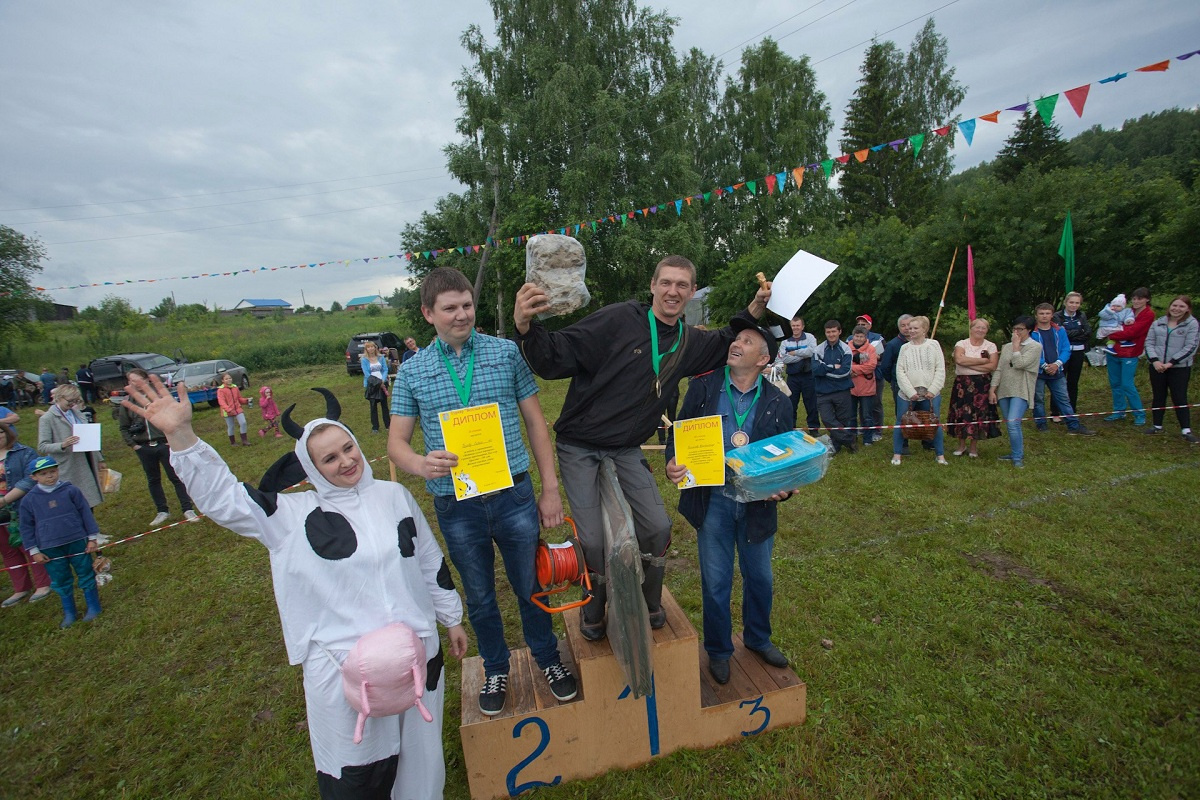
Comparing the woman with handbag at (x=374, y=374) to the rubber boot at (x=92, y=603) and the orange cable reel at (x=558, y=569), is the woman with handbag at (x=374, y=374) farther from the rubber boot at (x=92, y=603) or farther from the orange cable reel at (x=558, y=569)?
the orange cable reel at (x=558, y=569)

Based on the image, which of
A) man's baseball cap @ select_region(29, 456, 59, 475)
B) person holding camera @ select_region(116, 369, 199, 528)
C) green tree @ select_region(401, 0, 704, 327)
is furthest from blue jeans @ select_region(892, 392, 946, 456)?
green tree @ select_region(401, 0, 704, 327)

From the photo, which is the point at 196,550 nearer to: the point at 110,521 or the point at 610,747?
Result: the point at 110,521

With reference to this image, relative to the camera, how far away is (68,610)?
14.8 feet

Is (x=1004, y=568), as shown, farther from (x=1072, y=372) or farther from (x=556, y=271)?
(x=1072, y=372)

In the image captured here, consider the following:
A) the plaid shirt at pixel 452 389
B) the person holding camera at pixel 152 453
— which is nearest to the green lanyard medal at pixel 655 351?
the plaid shirt at pixel 452 389

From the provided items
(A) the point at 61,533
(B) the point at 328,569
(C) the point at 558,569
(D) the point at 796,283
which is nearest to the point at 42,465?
(A) the point at 61,533

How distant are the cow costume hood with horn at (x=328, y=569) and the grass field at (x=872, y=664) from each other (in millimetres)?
1070

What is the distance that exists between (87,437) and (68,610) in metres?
1.63

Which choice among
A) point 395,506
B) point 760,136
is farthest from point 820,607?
point 760,136

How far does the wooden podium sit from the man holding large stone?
17.1 inches

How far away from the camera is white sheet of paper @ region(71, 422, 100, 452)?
16.8 feet

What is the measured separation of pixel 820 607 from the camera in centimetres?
389

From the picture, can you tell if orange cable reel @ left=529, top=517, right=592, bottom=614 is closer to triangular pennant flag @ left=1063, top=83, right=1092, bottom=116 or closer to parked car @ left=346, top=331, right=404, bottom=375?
triangular pennant flag @ left=1063, top=83, right=1092, bottom=116

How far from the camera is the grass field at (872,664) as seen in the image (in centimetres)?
263
